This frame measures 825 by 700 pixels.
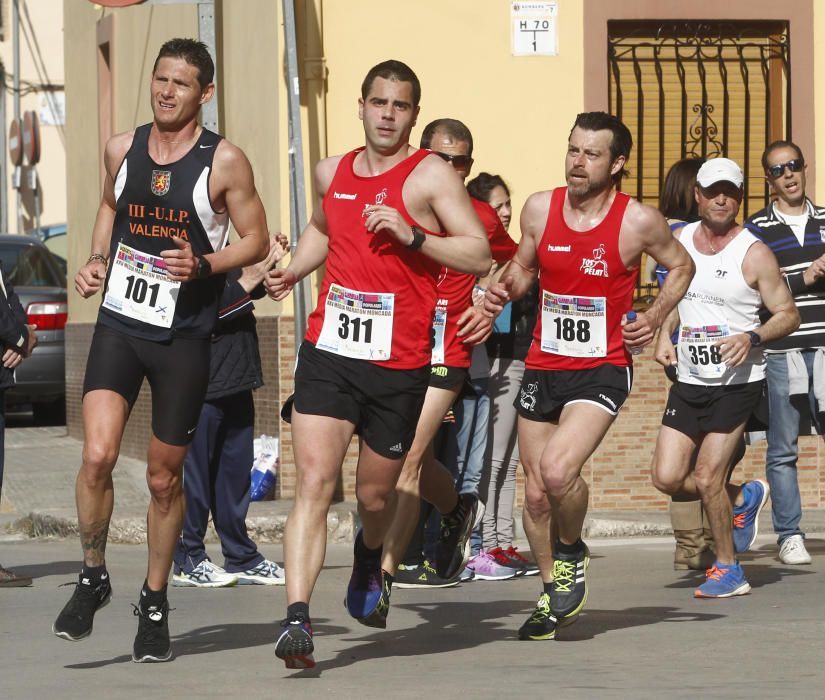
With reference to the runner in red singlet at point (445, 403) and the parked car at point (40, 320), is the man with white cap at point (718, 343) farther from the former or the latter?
the parked car at point (40, 320)

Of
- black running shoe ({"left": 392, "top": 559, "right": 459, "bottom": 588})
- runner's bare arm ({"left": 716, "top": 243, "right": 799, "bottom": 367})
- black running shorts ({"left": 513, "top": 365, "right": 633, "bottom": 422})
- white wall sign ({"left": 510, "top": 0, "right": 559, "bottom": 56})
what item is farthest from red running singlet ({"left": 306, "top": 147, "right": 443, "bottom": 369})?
white wall sign ({"left": 510, "top": 0, "right": 559, "bottom": 56})

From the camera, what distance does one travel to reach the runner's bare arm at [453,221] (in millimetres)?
6707

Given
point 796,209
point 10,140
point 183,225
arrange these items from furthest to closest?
point 10,140 → point 796,209 → point 183,225

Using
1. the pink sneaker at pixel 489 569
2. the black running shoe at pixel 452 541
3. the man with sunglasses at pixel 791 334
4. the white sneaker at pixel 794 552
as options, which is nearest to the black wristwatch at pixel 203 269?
the black running shoe at pixel 452 541

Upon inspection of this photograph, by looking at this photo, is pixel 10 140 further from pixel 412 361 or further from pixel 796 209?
pixel 412 361

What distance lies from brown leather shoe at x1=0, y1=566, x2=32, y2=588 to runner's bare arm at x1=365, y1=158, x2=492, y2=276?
346 centimetres

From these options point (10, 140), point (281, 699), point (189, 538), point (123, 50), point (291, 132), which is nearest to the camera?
point (281, 699)

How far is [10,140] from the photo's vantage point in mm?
39000

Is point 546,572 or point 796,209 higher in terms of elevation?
point 796,209

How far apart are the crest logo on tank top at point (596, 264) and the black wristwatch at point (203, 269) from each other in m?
1.72

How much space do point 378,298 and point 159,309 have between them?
79cm

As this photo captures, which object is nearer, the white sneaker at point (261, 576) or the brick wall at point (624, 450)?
the white sneaker at point (261, 576)

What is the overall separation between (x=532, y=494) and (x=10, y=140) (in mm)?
32935

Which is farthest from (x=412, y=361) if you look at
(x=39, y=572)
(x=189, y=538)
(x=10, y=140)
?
(x=10, y=140)
